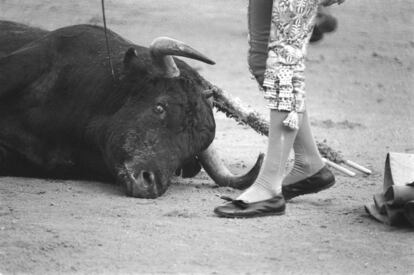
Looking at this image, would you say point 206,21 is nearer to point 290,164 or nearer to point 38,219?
point 290,164

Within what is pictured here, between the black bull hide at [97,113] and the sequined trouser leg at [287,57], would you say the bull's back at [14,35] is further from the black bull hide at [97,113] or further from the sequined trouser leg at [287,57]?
the sequined trouser leg at [287,57]

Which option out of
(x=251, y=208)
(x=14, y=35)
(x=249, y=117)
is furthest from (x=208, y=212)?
(x=14, y=35)

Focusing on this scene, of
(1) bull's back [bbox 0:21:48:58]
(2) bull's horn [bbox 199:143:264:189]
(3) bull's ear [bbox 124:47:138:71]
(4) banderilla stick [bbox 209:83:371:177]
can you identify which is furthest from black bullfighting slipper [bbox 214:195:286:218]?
(1) bull's back [bbox 0:21:48:58]

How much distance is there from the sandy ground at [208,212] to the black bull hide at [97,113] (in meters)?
0.18

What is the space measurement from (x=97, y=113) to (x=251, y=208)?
156 cm

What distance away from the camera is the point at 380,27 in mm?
11203

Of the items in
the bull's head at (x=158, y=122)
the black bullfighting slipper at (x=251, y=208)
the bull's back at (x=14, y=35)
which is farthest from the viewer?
the bull's back at (x=14, y=35)

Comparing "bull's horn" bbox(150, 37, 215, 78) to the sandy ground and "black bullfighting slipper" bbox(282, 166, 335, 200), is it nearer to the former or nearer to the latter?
the sandy ground

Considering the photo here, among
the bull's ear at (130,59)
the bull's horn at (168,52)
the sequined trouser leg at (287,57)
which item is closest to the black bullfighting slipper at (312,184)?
the sequined trouser leg at (287,57)

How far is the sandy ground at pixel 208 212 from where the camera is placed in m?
3.88

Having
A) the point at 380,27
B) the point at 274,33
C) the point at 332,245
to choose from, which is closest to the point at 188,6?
the point at 274,33

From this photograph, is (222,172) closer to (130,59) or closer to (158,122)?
(158,122)

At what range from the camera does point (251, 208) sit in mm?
4703

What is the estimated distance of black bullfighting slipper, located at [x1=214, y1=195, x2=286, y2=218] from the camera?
15.4 feet
